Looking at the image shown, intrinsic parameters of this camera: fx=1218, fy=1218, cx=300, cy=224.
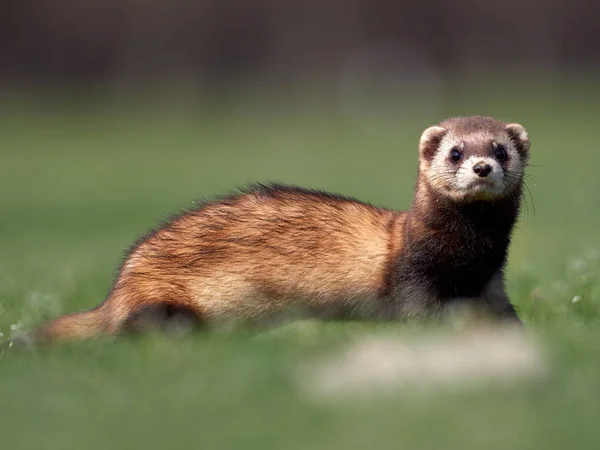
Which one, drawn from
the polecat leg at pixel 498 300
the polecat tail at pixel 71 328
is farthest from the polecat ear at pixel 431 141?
the polecat tail at pixel 71 328

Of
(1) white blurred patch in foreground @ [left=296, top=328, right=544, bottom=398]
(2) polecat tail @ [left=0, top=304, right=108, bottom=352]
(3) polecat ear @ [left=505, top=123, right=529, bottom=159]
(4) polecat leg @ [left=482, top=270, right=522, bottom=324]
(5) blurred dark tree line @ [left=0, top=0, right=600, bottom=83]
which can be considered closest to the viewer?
(1) white blurred patch in foreground @ [left=296, top=328, right=544, bottom=398]

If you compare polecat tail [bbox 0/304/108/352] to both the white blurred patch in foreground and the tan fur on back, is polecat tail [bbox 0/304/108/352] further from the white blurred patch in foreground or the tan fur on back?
the white blurred patch in foreground

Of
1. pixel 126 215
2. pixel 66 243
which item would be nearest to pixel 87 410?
pixel 66 243

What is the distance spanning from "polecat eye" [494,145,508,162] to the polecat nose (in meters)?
0.30

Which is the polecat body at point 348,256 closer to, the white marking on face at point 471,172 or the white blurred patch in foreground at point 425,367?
the white marking on face at point 471,172

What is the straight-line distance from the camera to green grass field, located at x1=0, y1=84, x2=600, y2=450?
468cm

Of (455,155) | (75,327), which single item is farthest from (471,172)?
(75,327)

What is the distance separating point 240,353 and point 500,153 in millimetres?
2242

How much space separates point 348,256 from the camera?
7.20 m

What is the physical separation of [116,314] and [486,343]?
102 inches

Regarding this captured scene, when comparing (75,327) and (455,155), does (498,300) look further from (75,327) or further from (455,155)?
(75,327)

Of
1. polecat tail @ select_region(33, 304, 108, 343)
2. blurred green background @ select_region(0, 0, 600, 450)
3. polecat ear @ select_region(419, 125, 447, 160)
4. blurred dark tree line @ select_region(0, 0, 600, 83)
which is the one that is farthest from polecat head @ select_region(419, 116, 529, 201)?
blurred dark tree line @ select_region(0, 0, 600, 83)

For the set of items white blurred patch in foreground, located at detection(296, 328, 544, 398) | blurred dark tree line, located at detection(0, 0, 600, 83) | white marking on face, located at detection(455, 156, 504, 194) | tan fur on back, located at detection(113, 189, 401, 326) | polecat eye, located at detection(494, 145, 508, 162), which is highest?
polecat eye, located at detection(494, 145, 508, 162)

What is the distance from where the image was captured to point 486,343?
5.31 m
